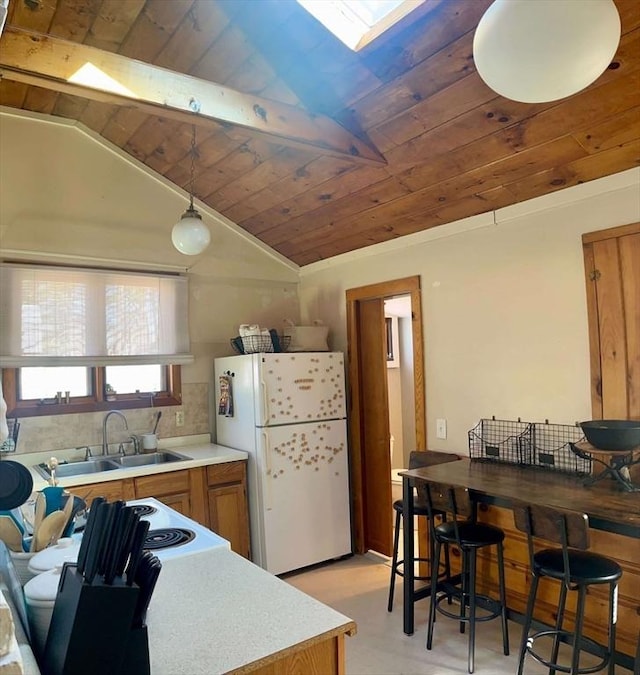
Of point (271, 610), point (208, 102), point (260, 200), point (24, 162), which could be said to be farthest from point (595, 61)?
point (24, 162)

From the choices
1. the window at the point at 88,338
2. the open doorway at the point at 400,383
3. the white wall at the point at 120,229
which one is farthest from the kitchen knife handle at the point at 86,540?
the open doorway at the point at 400,383

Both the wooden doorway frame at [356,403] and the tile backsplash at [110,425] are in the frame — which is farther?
the wooden doorway frame at [356,403]

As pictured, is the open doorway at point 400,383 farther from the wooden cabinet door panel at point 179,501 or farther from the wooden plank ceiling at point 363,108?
the wooden cabinet door panel at point 179,501

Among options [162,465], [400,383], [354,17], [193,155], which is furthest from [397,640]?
[400,383]

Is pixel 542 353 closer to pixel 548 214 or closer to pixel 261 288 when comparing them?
pixel 548 214

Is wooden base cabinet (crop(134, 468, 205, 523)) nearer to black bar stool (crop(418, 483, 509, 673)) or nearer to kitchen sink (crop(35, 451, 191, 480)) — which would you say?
kitchen sink (crop(35, 451, 191, 480))

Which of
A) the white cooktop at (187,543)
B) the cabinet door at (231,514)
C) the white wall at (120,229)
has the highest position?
the white wall at (120,229)

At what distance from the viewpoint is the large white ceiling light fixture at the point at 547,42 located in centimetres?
108

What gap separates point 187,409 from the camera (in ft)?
13.1

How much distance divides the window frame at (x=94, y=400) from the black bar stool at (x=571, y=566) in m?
2.62

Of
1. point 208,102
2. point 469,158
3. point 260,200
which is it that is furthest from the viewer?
point 260,200

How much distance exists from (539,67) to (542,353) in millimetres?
1978

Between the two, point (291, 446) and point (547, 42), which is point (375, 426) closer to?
point (291, 446)

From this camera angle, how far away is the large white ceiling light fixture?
3.55 ft
